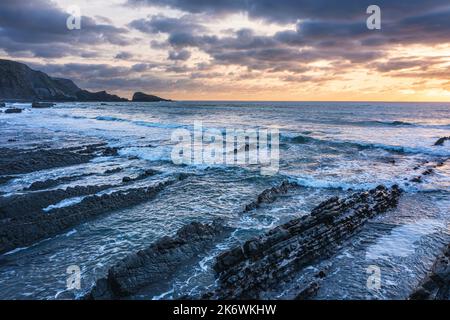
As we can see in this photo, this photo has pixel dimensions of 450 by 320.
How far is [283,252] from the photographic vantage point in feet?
33.1

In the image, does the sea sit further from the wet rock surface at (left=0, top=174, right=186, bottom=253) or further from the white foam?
the wet rock surface at (left=0, top=174, right=186, bottom=253)

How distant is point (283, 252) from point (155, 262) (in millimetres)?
4214

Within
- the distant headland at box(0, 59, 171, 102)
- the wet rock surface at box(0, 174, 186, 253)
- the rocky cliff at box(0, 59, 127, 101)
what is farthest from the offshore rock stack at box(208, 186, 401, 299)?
the rocky cliff at box(0, 59, 127, 101)

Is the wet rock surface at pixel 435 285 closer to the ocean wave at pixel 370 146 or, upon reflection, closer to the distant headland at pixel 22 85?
the ocean wave at pixel 370 146

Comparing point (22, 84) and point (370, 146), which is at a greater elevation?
point (22, 84)

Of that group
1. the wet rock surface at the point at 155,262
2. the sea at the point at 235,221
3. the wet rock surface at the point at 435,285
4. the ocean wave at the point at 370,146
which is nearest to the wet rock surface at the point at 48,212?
the sea at the point at 235,221

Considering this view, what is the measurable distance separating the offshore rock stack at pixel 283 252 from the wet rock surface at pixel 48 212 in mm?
7582

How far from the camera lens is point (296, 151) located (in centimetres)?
3341

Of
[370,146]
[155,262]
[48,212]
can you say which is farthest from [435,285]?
[370,146]

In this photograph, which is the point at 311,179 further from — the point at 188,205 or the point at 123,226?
the point at 123,226

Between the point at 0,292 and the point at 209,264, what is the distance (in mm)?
6240

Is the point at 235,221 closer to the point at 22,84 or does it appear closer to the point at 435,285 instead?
the point at 435,285

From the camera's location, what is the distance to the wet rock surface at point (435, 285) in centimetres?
854
